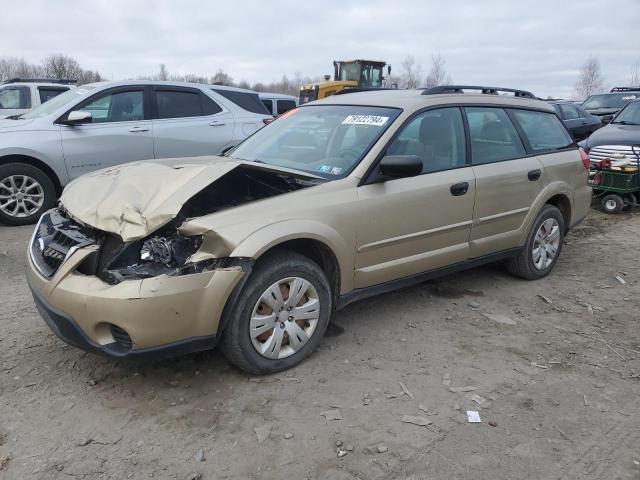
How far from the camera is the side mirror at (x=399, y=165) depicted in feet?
11.4

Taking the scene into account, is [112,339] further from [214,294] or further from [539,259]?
[539,259]

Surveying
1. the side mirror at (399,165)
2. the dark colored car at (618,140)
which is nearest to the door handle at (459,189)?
the side mirror at (399,165)

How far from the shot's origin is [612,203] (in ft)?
26.6

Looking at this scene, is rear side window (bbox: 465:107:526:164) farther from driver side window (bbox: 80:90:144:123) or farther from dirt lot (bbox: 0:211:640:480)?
driver side window (bbox: 80:90:144:123)

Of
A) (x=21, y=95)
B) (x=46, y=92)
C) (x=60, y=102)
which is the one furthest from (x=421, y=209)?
(x=21, y=95)

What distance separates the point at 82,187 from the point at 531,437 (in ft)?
10.2

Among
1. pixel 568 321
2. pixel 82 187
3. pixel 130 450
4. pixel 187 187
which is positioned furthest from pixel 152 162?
pixel 568 321

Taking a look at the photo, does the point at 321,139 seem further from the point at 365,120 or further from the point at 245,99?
the point at 245,99

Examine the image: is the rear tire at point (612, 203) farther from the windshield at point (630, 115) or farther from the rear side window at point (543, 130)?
the rear side window at point (543, 130)

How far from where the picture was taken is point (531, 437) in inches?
108

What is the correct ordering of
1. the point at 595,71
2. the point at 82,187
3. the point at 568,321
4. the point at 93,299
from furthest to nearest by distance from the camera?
1. the point at 595,71
2. the point at 568,321
3. the point at 82,187
4. the point at 93,299

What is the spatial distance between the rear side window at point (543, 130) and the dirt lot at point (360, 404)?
1.61 m

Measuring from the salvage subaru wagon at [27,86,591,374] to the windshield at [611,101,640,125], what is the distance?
217 inches

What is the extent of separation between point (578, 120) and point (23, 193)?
1365 cm
